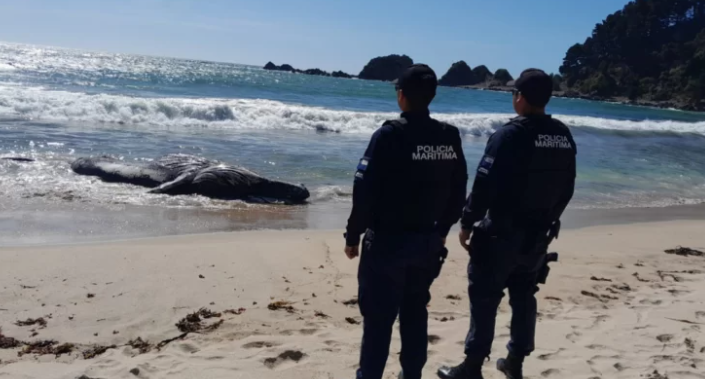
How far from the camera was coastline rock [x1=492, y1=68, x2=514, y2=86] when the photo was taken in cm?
Answer: 10088

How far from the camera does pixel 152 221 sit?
7949mm

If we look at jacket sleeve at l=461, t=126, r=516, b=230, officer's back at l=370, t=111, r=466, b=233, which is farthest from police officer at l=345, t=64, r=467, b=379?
jacket sleeve at l=461, t=126, r=516, b=230

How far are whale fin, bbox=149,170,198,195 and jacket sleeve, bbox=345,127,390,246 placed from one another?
718cm

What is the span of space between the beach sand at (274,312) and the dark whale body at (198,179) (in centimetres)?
290

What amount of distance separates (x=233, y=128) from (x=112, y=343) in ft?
51.5

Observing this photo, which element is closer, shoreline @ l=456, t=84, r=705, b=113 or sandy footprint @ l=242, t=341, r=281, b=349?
sandy footprint @ l=242, t=341, r=281, b=349

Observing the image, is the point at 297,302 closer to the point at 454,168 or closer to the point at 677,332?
the point at 454,168

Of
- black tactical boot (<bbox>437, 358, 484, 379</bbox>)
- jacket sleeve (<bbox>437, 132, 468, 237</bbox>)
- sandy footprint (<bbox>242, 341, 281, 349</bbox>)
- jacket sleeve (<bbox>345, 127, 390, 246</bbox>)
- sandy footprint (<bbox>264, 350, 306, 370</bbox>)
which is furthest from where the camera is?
sandy footprint (<bbox>242, 341, 281, 349</bbox>)

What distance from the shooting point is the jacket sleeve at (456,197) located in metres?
3.27

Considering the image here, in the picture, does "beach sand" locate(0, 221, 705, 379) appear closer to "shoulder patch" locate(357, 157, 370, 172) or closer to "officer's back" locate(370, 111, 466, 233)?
"officer's back" locate(370, 111, 466, 233)

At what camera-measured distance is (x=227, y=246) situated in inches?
254

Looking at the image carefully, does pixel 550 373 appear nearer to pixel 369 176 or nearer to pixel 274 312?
pixel 369 176

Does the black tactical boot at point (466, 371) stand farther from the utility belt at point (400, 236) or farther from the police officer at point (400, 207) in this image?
the utility belt at point (400, 236)

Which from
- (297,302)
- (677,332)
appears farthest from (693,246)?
(297,302)
